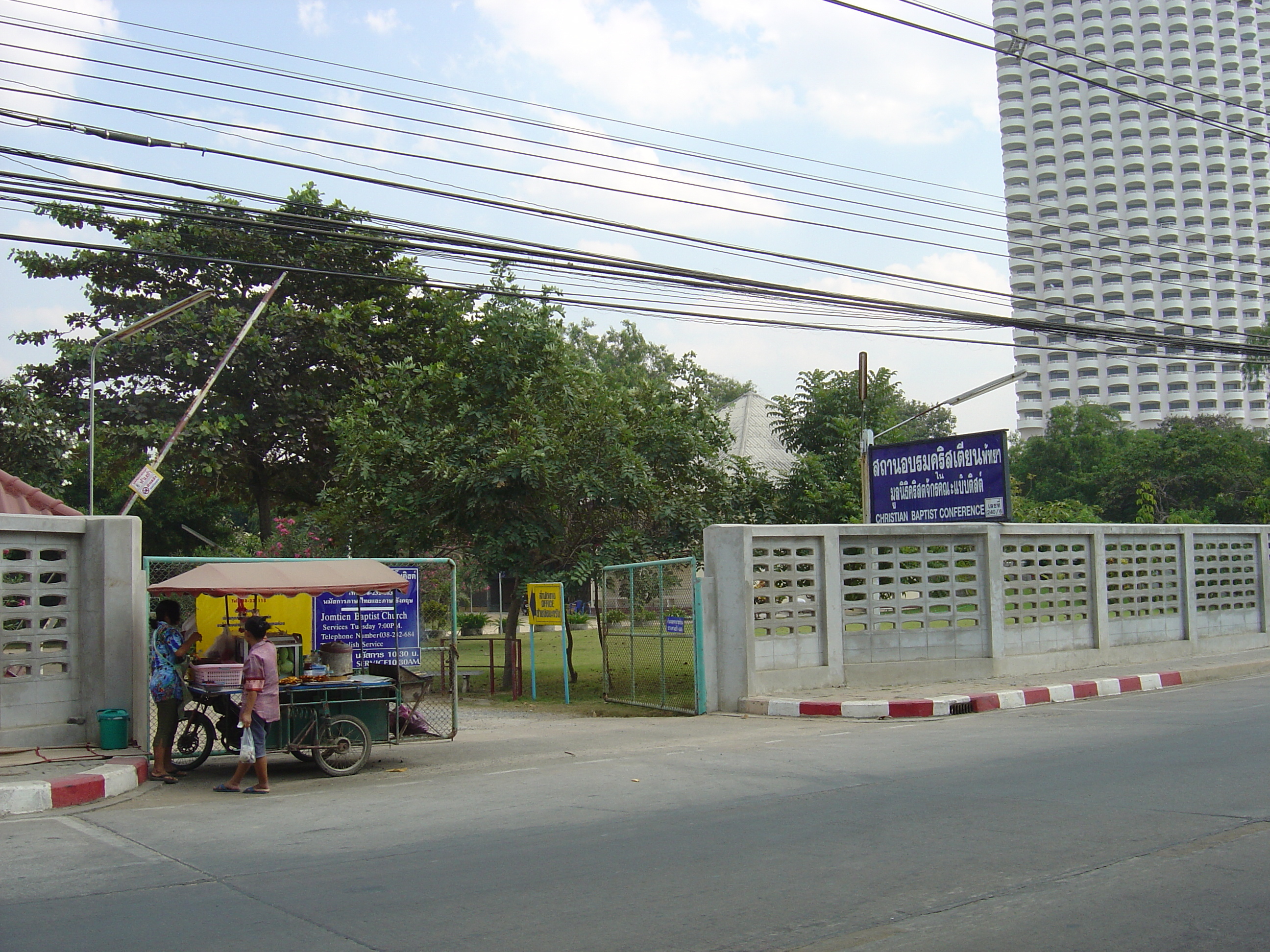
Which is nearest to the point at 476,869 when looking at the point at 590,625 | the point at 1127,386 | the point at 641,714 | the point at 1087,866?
the point at 1087,866

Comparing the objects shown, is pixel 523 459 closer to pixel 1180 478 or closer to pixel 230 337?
pixel 230 337

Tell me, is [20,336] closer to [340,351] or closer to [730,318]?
[340,351]

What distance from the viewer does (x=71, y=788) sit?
922 cm

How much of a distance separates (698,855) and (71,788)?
→ 227 inches

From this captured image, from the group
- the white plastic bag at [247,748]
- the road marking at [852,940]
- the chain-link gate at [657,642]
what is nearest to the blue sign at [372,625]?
the white plastic bag at [247,748]

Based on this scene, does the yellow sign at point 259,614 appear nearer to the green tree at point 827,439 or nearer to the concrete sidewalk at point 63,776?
the concrete sidewalk at point 63,776

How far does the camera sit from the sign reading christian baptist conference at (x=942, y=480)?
1669 centimetres

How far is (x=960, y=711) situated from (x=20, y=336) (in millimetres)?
26142

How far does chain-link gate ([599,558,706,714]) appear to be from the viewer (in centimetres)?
1512

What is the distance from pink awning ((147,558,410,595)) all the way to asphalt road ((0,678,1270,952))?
1.82m

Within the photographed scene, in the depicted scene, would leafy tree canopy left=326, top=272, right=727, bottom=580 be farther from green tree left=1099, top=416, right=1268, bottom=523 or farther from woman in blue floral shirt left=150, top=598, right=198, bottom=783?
green tree left=1099, top=416, right=1268, bottom=523

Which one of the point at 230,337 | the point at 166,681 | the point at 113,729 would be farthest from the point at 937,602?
the point at 230,337

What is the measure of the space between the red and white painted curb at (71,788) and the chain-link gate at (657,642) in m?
7.20

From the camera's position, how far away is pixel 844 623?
16016 mm
